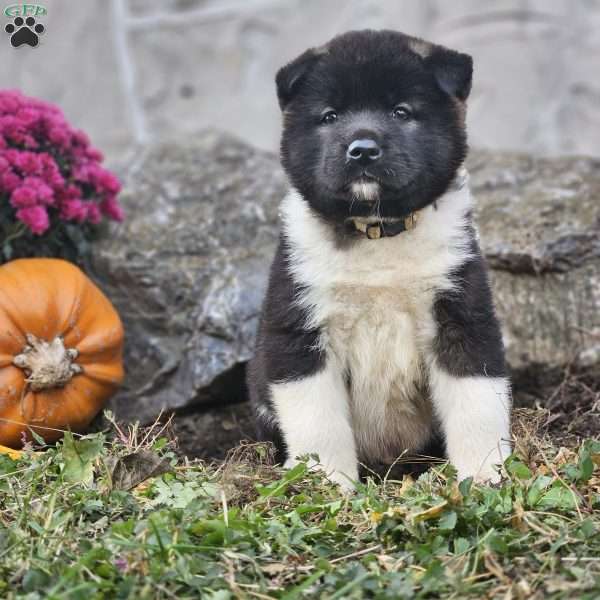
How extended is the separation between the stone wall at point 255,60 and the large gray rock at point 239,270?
6.88 feet

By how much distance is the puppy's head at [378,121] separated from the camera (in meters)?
3.68

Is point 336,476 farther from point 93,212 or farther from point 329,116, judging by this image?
point 93,212

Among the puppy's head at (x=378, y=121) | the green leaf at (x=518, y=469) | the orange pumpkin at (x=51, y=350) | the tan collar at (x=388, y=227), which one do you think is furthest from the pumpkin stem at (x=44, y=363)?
the green leaf at (x=518, y=469)

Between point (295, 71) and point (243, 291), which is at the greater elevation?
point (295, 71)

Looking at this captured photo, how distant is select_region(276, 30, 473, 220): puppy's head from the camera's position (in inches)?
145

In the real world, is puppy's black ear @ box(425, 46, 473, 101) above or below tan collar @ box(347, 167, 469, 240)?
above

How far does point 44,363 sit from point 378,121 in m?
2.11

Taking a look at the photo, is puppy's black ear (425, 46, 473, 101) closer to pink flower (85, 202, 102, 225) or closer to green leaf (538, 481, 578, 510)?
green leaf (538, 481, 578, 510)

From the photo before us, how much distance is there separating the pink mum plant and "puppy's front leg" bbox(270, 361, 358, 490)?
1.92m

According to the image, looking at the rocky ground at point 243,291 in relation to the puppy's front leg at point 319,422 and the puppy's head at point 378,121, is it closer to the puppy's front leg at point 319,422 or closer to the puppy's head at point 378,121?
the puppy's front leg at point 319,422

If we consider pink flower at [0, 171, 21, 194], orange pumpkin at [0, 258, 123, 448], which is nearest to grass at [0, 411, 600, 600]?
orange pumpkin at [0, 258, 123, 448]

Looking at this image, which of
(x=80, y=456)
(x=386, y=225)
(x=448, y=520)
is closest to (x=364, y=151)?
(x=386, y=225)

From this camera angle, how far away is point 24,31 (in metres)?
5.72

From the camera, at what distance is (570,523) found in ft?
10.4
